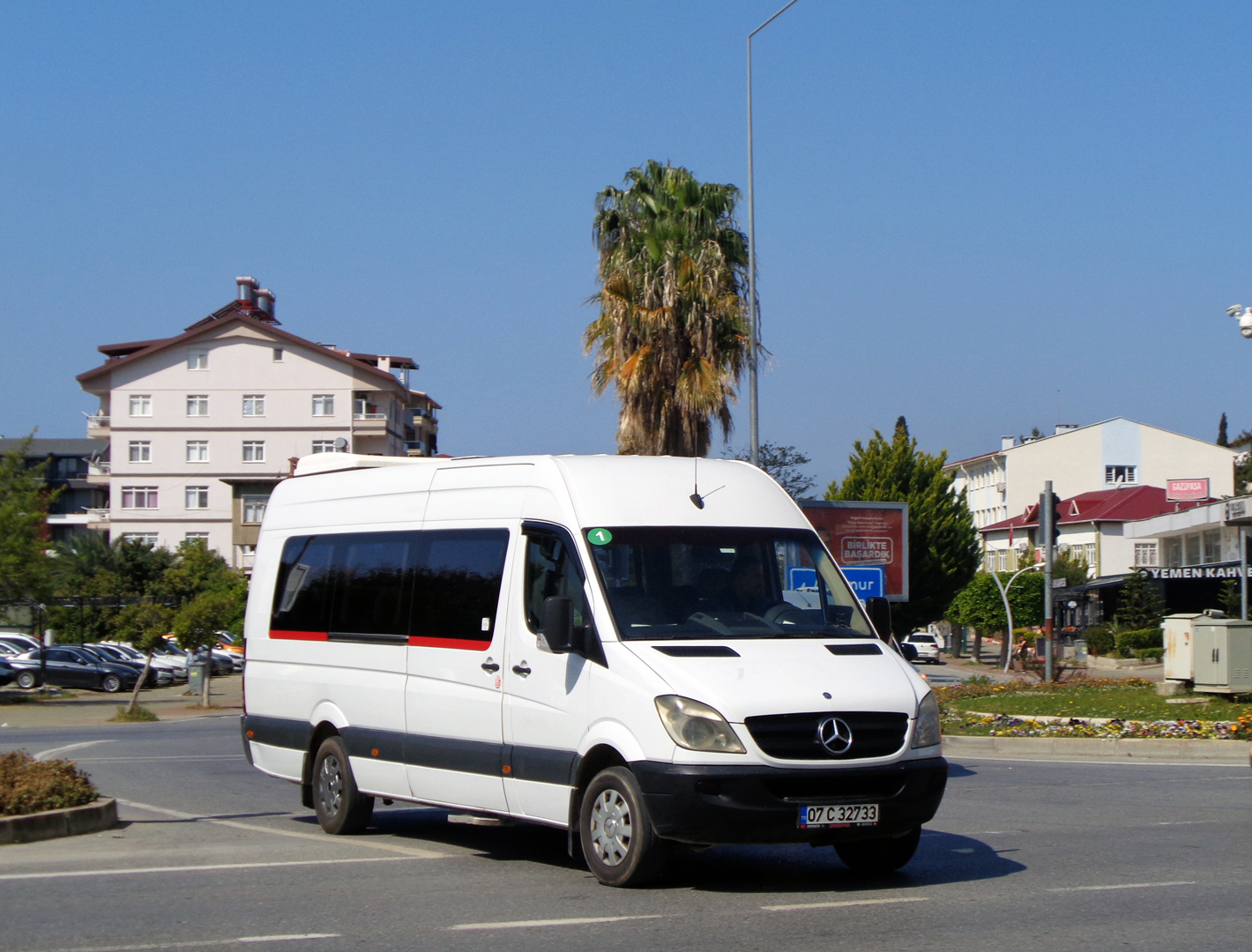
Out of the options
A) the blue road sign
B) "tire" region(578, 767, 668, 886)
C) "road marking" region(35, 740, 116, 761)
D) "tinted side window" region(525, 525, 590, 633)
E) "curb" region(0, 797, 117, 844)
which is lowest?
"road marking" region(35, 740, 116, 761)

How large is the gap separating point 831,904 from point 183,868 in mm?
4211

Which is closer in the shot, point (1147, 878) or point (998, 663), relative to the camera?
point (1147, 878)

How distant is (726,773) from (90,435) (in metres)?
85.6

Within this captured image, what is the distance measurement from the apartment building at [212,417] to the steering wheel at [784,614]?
252 ft

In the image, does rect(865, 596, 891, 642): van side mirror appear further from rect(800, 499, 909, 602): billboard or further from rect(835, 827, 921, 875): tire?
rect(800, 499, 909, 602): billboard

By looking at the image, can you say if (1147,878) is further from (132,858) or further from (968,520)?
(968,520)

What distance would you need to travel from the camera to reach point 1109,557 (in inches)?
3543

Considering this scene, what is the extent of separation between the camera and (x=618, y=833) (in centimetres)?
813

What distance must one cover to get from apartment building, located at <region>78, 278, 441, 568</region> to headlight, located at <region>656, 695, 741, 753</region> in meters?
77.9

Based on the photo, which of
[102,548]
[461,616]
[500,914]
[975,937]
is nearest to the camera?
[975,937]

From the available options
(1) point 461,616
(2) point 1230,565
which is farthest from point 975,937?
(2) point 1230,565

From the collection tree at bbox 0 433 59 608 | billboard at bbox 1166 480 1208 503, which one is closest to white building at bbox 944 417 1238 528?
billboard at bbox 1166 480 1208 503

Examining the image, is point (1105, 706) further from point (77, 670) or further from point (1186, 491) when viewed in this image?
point (1186, 491)

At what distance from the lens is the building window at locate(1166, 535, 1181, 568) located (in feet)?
226
